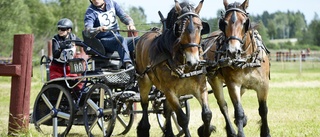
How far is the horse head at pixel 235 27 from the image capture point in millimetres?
7905

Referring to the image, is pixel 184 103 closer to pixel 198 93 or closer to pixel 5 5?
pixel 198 93

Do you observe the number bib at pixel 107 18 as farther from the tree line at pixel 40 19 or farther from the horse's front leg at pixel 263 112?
the horse's front leg at pixel 263 112

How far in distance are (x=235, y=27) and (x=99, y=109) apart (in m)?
2.51

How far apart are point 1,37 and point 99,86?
32.4m

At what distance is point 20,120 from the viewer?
930 cm

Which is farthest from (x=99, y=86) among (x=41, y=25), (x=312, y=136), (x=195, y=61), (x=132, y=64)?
(x=41, y=25)

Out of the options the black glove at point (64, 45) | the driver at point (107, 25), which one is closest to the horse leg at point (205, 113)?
the driver at point (107, 25)

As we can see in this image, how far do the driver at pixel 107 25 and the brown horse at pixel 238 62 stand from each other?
138 cm

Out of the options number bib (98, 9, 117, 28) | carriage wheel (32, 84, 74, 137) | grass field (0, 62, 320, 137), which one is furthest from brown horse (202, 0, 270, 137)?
carriage wheel (32, 84, 74, 137)

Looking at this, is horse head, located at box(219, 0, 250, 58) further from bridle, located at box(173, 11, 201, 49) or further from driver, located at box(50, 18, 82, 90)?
driver, located at box(50, 18, 82, 90)

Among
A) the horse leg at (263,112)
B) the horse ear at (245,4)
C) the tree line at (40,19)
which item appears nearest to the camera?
the horse ear at (245,4)

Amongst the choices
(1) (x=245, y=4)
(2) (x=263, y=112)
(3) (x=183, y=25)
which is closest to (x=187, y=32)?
(3) (x=183, y=25)

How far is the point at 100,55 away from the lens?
949 cm

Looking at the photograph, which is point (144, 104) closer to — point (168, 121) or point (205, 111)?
point (168, 121)
